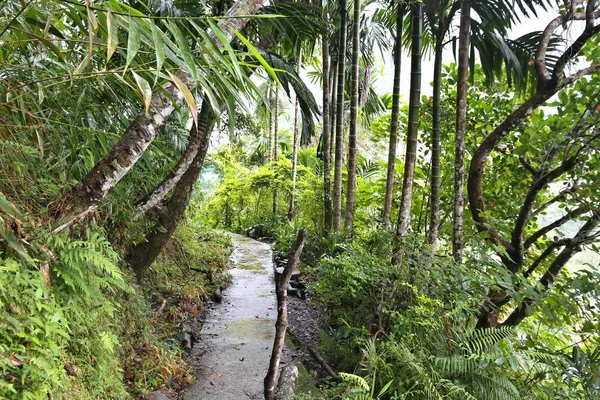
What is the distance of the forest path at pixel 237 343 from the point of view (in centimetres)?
352

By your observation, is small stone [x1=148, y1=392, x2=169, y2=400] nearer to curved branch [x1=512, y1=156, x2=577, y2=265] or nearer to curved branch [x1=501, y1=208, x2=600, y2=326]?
curved branch [x1=501, y1=208, x2=600, y2=326]

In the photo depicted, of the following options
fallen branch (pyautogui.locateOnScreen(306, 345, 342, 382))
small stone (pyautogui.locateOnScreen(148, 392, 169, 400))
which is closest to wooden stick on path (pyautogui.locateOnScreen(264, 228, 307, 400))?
fallen branch (pyautogui.locateOnScreen(306, 345, 342, 382))

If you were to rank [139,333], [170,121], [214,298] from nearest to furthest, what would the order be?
[139,333] → [170,121] → [214,298]

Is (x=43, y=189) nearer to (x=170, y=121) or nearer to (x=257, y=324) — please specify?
(x=170, y=121)

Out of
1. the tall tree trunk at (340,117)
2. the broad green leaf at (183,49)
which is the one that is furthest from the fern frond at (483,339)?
the tall tree trunk at (340,117)

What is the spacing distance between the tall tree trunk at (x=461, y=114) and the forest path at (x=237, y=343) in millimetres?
2273

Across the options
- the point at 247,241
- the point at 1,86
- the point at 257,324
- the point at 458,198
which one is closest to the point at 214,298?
the point at 257,324

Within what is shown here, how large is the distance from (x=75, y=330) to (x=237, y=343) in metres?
2.51

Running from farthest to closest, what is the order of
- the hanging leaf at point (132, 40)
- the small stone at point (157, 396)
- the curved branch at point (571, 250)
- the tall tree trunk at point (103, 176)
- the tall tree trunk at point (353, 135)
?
the tall tree trunk at point (353, 135)
the curved branch at point (571, 250)
the small stone at point (157, 396)
the tall tree trunk at point (103, 176)
the hanging leaf at point (132, 40)

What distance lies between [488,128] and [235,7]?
339cm

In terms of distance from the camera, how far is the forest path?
11.5 feet

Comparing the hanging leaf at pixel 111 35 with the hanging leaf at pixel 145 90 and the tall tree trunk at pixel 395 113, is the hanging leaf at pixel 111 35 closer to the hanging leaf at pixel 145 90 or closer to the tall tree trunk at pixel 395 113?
the hanging leaf at pixel 145 90

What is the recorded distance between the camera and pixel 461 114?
3574mm

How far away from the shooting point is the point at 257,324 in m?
4.96
